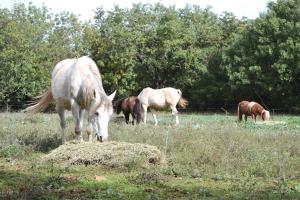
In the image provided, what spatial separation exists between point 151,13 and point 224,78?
11.4 metres

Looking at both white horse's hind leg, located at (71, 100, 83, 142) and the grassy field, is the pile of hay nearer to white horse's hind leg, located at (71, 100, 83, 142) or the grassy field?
the grassy field

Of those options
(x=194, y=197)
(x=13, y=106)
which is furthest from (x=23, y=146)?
(x=13, y=106)

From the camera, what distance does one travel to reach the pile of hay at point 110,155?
9.29m

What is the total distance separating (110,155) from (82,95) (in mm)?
2245

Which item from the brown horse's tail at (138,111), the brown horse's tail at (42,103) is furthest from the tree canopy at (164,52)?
the brown horse's tail at (42,103)

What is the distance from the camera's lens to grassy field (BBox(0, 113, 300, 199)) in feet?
23.0

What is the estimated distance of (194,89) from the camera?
150ft

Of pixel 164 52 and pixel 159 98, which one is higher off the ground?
pixel 164 52

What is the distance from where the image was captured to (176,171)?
8750mm

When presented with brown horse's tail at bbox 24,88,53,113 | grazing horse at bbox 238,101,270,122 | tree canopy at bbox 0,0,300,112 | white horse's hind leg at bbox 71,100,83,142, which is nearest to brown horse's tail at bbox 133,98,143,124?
grazing horse at bbox 238,101,270,122

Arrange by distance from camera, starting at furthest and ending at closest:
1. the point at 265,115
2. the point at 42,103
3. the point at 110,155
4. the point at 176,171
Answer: the point at 265,115, the point at 42,103, the point at 110,155, the point at 176,171

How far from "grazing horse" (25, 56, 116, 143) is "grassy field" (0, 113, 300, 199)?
1.14m

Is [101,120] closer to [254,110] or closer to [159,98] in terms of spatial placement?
[159,98]

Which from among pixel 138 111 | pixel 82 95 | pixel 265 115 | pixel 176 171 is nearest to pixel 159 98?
pixel 138 111
